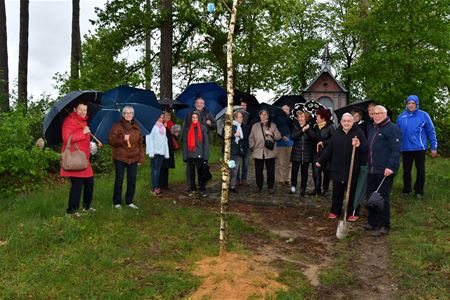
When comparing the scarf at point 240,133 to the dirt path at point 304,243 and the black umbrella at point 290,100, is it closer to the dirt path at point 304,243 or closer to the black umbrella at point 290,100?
the dirt path at point 304,243

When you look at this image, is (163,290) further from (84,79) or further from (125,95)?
(84,79)

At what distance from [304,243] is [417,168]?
3.63 metres

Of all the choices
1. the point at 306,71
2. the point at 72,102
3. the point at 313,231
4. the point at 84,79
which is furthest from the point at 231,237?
the point at 306,71

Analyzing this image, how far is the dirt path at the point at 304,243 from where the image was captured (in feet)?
16.4

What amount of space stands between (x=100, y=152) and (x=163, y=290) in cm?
947

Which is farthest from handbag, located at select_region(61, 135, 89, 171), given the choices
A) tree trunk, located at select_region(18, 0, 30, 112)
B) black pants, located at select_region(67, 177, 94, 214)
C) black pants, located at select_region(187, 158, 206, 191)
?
tree trunk, located at select_region(18, 0, 30, 112)

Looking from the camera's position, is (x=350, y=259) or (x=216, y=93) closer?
(x=350, y=259)

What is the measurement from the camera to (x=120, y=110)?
7.92 meters

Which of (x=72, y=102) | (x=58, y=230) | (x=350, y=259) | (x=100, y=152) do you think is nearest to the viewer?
(x=350, y=259)

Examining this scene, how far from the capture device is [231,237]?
6605mm

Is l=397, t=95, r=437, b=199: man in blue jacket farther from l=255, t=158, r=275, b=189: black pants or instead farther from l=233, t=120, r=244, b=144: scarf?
l=233, t=120, r=244, b=144: scarf

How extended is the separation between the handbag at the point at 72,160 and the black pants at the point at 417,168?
6.10 metres

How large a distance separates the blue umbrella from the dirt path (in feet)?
5.74

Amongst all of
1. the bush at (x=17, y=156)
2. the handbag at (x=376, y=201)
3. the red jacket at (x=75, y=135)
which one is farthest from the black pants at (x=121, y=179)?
the handbag at (x=376, y=201)
